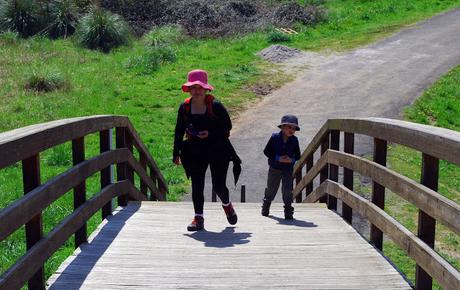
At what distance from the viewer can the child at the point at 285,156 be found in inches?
310

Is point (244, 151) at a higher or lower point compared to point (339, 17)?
lower

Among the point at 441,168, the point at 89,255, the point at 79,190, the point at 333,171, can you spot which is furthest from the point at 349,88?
the point at 89,255

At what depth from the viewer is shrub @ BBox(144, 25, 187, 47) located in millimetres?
25375

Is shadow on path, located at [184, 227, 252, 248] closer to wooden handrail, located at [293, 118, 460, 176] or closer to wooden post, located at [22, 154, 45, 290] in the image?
wooden handrail, located at [293, 118, 460, 176]

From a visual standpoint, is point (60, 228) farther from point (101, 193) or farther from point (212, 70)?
point (212, 70)

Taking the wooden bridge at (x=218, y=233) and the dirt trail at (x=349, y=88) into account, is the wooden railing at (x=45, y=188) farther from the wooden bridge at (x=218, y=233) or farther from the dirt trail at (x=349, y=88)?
the dirt trail at (x=349, y=88)

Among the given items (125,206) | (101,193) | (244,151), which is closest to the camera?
(101,193)

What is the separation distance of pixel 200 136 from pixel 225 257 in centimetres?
150

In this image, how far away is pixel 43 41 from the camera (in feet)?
82.4

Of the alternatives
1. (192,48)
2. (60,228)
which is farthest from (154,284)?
(192,48)

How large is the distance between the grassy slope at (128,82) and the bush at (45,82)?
0.27 metres

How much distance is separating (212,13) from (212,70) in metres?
9.06

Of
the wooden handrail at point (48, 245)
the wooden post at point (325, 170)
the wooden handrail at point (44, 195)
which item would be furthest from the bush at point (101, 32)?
the wooden handrail at point (48, 245)

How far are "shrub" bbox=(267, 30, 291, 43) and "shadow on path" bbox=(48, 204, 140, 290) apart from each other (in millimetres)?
19511
